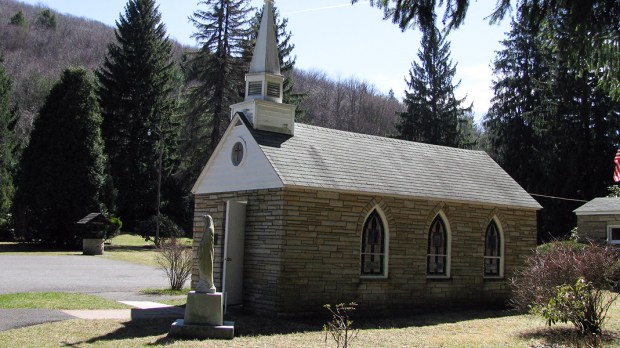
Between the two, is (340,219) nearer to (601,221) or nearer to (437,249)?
(437,249)

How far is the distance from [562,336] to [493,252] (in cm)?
633

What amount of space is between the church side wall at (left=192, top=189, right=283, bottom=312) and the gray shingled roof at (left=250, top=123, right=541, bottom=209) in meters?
0.92

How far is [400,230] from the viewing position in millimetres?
15602

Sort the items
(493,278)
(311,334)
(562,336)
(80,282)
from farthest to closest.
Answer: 1. (80,282)
2. (493,278)
3. (311,334)
4. (562,336)

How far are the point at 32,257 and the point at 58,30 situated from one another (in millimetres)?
81833

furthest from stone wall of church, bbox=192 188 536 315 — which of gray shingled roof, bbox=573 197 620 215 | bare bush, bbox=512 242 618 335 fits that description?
gray shingled roof, bbox=573 197 620 215

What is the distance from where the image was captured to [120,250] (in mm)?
36969

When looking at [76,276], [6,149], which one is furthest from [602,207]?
[6,149]

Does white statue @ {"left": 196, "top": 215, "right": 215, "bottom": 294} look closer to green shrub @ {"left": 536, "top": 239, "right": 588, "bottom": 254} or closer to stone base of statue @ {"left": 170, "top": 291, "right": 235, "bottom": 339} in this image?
stone base of statue @ {"left": 170, "top": 291, "right": 235, "bottom": 339}

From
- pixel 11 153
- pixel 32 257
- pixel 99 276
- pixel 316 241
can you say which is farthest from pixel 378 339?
pixel 11 153

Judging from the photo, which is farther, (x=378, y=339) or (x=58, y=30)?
(x=58, y=30)

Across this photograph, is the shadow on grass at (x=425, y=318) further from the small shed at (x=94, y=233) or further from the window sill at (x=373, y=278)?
the small shed at (x=94, y=233)

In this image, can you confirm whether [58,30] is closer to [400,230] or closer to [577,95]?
[577,95]

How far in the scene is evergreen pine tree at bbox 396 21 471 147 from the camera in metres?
52.2
